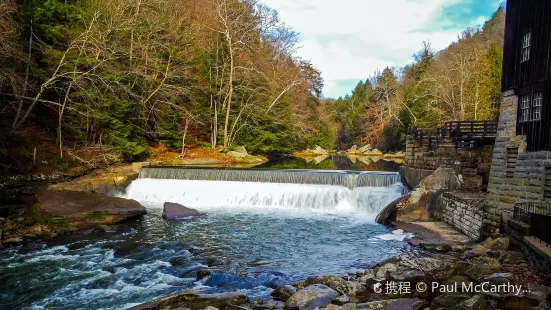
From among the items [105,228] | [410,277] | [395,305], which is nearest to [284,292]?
[395,305]

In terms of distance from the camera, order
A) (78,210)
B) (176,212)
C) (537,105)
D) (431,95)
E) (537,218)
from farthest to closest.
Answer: (431,95) → (176,212) → (78,210) → (537,105) → (537,218)

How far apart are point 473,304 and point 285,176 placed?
14.8 meters

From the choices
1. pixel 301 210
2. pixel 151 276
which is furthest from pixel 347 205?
pixel 151 276

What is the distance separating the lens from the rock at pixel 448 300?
6.57 meters

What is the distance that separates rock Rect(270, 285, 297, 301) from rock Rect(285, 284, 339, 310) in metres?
0.50

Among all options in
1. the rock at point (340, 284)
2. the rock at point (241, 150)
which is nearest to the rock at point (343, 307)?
the rock at point (340, 284)

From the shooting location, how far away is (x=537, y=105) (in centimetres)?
1223

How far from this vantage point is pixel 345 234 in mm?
13836

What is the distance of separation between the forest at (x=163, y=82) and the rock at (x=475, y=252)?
17.6 m

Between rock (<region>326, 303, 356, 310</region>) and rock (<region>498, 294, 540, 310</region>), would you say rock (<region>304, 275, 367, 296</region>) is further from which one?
rock (<region>498, 294, 540, 310</region>)

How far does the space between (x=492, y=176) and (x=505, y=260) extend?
5.66 metres

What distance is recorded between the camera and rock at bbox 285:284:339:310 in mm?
7012

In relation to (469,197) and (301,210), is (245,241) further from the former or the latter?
(469,197)

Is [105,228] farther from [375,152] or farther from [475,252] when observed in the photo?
[375,152]
